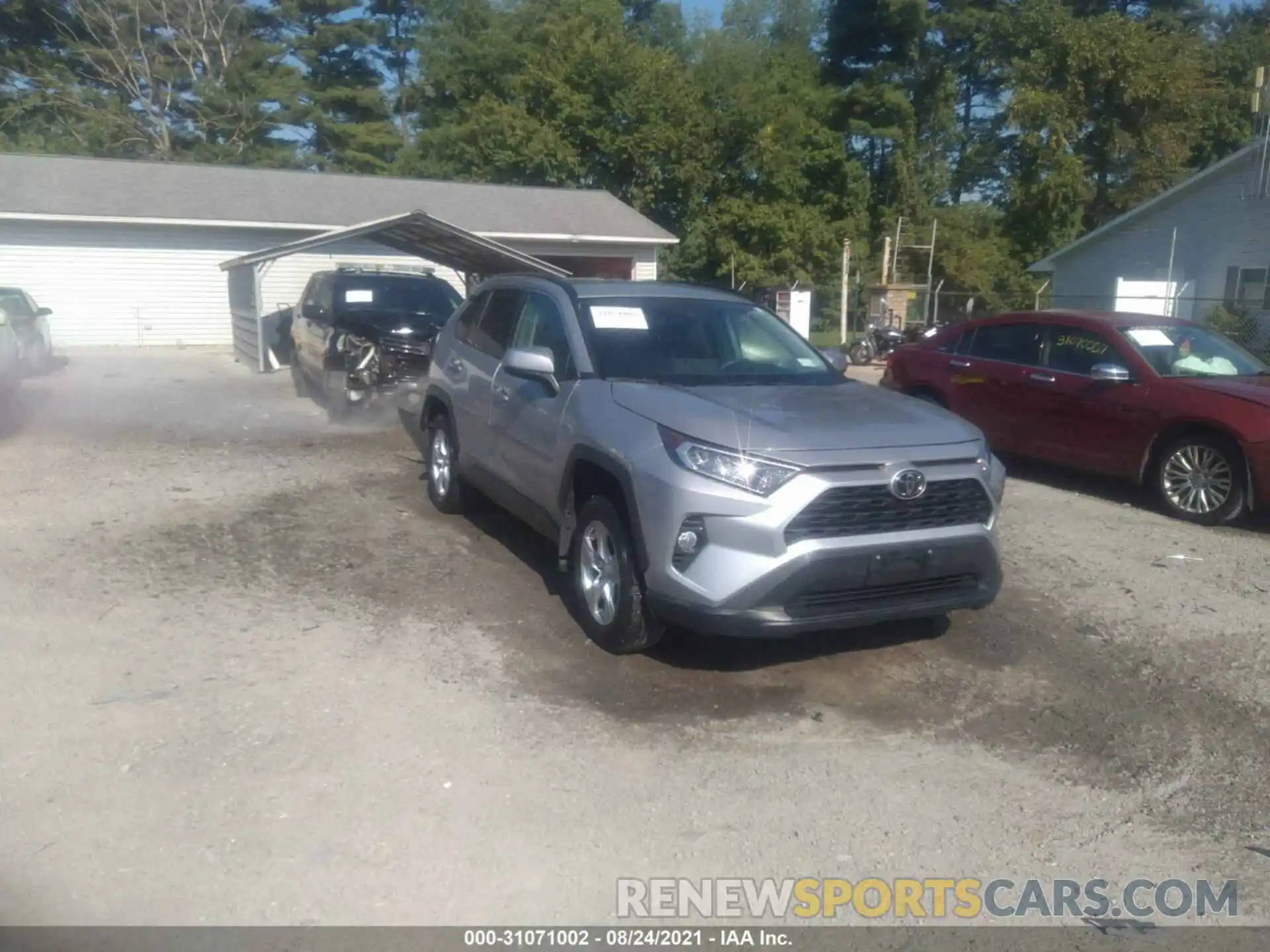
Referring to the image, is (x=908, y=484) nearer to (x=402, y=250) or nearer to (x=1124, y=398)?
(x=1124, y=398)

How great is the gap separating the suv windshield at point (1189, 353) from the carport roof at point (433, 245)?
24.4ft

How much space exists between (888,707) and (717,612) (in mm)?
969

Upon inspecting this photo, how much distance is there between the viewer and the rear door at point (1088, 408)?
9133 mm

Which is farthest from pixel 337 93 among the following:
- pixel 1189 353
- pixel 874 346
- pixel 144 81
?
pixel 1189 353

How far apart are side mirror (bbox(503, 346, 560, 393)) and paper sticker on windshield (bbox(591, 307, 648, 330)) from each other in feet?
1.13

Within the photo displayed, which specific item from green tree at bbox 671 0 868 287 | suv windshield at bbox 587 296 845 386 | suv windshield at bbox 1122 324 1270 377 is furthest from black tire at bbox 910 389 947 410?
green tree at bbox 671 0 868 287

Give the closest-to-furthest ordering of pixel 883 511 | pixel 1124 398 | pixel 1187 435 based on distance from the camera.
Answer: pixel 883 511
pixel 1187 435
pixel 1124 398

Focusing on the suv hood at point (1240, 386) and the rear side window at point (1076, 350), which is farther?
the rear side window at point (1076, 350)

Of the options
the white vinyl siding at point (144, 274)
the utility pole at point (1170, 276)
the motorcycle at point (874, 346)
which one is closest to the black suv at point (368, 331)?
the white vinyl siding at point (144, 274)

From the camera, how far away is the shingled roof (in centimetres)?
2292

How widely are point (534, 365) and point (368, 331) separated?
715 centimetres

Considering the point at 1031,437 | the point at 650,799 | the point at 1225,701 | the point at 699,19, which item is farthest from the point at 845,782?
the point at 699,19

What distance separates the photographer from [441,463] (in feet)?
27.5

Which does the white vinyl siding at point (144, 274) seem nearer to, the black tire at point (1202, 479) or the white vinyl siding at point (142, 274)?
the white vinyl siding at point (142, 274)
